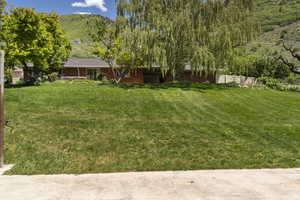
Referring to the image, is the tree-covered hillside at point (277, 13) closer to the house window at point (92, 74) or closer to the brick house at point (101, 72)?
the brick house at point (101, 72)

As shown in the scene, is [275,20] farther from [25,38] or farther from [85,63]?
[25,38]

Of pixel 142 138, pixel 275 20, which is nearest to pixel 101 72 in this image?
pixel 142 138

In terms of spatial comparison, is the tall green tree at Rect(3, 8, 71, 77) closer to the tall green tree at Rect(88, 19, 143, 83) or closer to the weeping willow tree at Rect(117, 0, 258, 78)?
the weeping willow tree at Rect(117, 0, 258, 78)

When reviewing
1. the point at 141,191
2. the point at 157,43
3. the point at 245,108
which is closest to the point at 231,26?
the point at 157,43

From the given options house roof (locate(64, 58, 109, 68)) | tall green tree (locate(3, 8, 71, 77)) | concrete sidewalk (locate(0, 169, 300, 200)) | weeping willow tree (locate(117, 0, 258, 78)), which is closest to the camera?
concrete sidewalk (locate(0, 169, 300, 200))

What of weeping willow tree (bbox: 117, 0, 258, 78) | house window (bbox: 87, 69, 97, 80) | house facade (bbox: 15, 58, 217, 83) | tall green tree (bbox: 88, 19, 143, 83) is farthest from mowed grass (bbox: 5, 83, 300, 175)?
house window (bbox: 87, 69, 97, 80)

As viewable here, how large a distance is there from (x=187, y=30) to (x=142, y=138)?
12.4 m

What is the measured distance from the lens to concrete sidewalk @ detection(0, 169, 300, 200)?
3.36m

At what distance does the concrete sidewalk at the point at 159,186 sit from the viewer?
132 inches

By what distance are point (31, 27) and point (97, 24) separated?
9256 millimetres

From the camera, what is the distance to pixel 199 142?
592 centimetres

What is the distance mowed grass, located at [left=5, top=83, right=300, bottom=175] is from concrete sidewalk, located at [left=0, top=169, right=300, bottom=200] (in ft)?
1.15

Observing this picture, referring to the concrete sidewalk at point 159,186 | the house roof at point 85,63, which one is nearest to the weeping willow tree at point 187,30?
the house roof at point 85,63

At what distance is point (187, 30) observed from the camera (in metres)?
16.7
